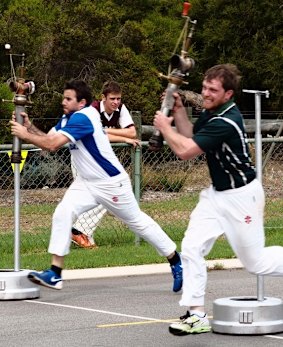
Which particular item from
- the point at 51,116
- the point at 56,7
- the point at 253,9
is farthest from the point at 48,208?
the point at 253,9

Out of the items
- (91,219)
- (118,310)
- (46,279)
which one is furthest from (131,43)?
(46,279)

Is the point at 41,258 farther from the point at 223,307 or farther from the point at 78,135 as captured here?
the point at 223,307

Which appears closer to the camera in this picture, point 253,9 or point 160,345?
point 160,345

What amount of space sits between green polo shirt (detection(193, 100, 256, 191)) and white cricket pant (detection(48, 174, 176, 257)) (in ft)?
7.35

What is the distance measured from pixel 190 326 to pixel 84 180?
2.74m

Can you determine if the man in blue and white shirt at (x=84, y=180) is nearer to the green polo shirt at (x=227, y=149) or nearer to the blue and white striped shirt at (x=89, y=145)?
the blue and white striped shirt at (x=89, y=145)

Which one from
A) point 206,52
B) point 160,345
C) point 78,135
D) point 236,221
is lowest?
point 160,345

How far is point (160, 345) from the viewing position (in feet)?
27.3

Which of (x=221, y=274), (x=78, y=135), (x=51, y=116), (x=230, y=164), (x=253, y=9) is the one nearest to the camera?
(x=230, y=164)

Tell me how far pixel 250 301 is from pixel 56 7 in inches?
966

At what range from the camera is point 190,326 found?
819 cm

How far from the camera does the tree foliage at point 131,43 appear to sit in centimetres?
2962

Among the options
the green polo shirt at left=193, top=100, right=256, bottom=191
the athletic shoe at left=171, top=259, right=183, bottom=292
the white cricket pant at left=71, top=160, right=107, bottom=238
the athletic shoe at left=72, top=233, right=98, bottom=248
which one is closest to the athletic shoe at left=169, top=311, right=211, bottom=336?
the green polo shirt at left=193, top=100, right=256, bottom=191

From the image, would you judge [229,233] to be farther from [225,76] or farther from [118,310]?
[118,310]
